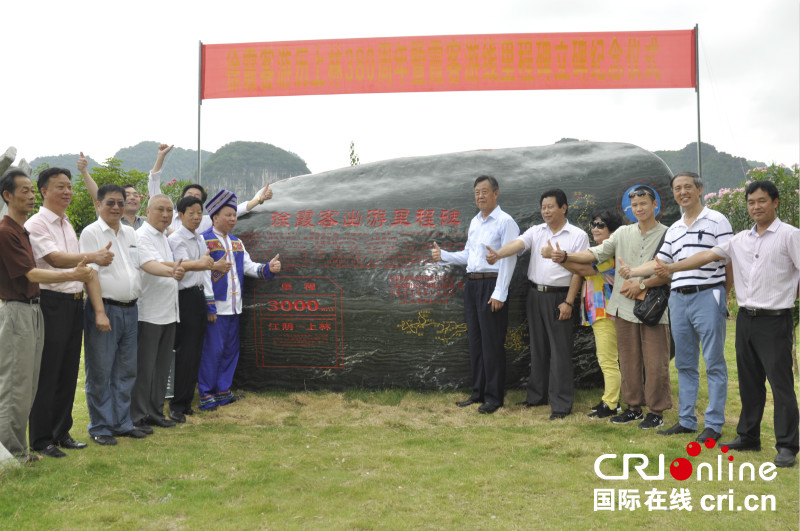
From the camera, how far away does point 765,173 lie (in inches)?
460

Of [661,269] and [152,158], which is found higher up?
[152,158]

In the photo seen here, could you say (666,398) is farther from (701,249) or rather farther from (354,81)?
(354,81)

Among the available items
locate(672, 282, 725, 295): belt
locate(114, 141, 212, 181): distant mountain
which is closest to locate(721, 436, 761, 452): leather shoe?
locate(672, 282, 725, 295): belt

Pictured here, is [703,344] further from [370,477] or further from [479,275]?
[370,477]

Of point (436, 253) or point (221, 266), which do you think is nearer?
point (221, 266)

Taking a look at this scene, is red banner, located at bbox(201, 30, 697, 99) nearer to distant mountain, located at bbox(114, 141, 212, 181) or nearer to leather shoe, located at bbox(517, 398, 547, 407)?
leather shoe, located at bbox(517, 398, 547, 407)

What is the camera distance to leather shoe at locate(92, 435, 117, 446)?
397 centimetres

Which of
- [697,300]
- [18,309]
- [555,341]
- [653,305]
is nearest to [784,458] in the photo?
[697,300]

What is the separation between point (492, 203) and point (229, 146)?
171ft

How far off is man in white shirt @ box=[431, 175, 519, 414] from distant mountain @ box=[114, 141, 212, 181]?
161 ft

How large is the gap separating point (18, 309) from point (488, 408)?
10.8 ft

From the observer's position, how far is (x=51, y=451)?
3709 mm

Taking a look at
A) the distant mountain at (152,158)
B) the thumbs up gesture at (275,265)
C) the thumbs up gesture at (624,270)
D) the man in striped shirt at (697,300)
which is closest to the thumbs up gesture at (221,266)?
the thumbs up gesture at (275,265)

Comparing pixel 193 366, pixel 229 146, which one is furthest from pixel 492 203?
pixel 229 146
